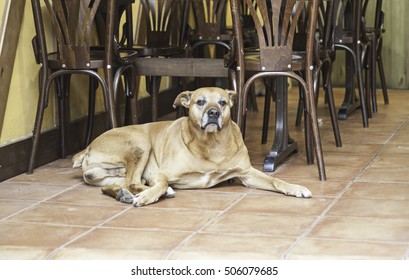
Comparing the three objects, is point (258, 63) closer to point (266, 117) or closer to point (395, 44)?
point (266, 117)

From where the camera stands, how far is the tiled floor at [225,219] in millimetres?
3240

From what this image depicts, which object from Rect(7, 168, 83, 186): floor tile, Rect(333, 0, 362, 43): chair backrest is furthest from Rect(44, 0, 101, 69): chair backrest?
Rect(333, 0, 362, 43): chair backrest

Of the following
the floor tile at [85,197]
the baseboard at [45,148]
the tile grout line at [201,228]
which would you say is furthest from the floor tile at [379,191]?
the baseboard at [45,148]

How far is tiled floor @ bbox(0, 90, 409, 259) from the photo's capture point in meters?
3.24

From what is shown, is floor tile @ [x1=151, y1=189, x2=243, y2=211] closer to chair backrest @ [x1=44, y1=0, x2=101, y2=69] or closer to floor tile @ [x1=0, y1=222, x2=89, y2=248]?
floor tile @ [x1=0, y1=222, x2=89, y2=248]

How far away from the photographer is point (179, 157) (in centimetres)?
422

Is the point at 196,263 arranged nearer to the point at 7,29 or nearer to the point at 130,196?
the point at 130,196

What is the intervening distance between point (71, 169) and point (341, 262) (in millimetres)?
2201

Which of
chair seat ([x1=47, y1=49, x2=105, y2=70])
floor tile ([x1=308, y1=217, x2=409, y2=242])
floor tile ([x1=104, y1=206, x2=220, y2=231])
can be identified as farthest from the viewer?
chair seat ([x1=47, y1=49, x2=105, y2=70])

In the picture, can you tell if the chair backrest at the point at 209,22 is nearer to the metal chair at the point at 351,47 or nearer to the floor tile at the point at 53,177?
the metal chair at the point at 351,47

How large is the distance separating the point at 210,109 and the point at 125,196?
576mm

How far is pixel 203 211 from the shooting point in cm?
385

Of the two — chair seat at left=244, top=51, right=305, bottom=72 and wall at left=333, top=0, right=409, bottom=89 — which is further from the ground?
chair seat at left=244, top=51, right=305, bottom=72

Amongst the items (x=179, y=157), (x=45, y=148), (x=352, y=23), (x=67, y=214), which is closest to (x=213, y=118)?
(x=179, y=157)
